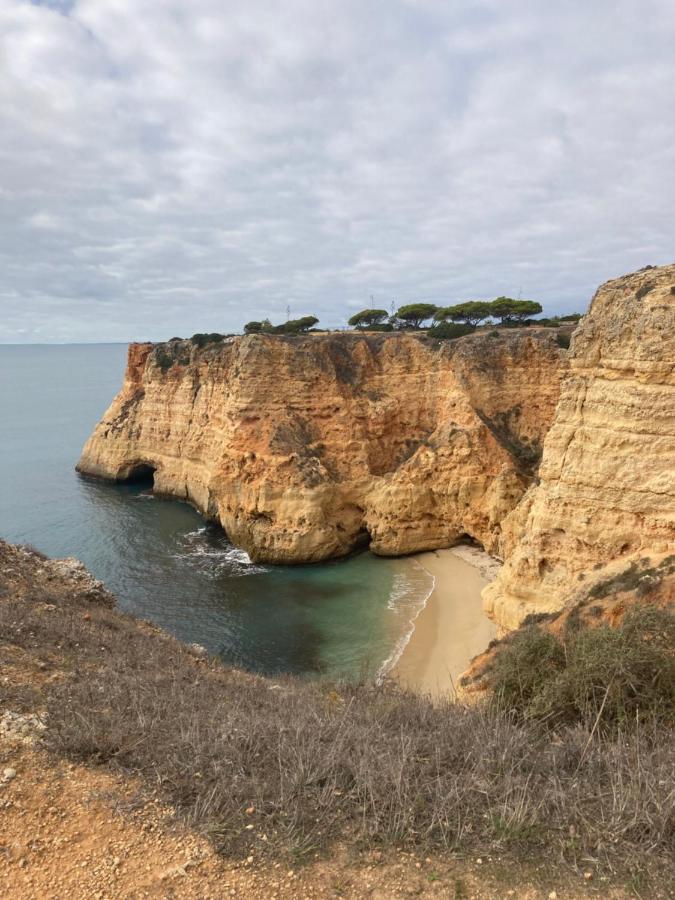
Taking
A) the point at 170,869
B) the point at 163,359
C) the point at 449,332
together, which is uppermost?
the point at 449,332

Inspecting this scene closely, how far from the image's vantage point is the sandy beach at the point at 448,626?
1666 centimetres

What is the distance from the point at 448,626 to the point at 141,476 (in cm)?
3027

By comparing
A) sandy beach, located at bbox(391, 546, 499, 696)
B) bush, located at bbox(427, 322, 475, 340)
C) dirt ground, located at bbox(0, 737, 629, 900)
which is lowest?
sandy beach, located at bbox(391, 546, 499, 696)

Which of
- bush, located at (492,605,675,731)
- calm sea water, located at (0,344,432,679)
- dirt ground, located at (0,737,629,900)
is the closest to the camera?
dirt ground, located at (0,737,629,900)

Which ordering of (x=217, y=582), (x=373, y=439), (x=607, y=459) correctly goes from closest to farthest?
(x=607, y=459) < (x=217, y=582) < (x=373, y=439)

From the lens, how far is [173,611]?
2155cm

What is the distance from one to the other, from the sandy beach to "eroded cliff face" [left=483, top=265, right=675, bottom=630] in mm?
2561

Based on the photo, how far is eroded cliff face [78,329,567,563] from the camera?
26141 mm

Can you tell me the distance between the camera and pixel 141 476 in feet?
139

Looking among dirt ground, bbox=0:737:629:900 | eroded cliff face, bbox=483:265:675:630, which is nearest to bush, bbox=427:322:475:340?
eroded cliff face, bbox=483:265:675:630

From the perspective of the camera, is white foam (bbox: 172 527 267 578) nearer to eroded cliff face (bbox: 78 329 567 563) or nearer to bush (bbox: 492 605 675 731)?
eroded cliff face (bbox: 78 329 567 563)

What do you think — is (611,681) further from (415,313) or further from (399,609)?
(415,313)

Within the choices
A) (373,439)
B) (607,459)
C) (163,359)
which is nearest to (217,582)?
(373,439)

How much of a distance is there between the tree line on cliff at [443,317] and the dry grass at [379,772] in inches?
1275
